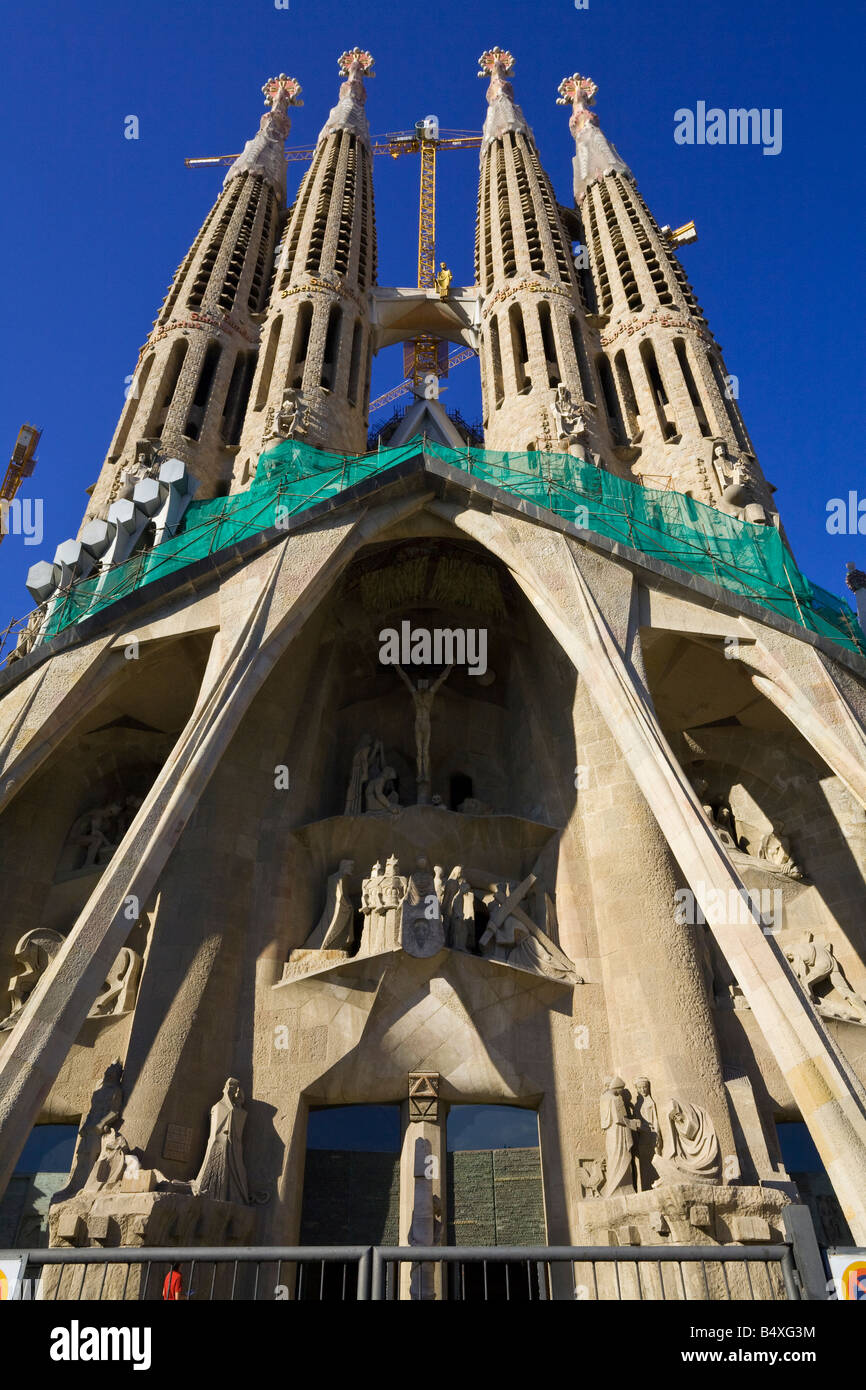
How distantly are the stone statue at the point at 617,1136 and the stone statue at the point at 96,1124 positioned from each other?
4.76m

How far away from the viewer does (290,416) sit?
54.3ft

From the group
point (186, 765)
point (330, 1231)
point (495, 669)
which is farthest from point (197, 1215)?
point (495, 669)

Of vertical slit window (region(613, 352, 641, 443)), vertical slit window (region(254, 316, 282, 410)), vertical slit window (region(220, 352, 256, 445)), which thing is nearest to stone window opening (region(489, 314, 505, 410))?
vertical slit window (region(613, 352, 641, 443))

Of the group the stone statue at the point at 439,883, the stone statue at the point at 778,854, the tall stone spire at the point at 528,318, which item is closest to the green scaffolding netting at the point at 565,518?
the stone statue at the point at 778,854

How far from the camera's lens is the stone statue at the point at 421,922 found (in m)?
10.8

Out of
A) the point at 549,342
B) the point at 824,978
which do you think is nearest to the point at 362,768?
the point at 824,978

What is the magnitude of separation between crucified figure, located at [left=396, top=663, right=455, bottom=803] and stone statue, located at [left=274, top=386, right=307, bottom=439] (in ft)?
16.6

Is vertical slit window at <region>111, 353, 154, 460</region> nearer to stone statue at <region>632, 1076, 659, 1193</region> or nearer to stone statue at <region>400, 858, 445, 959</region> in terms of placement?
stone statue at <region>400, 858, 445, 959</region>

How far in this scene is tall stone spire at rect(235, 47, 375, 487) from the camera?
1709 centimetres

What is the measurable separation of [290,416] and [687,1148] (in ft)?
42.1

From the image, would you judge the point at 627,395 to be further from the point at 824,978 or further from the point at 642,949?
the point at 824,978

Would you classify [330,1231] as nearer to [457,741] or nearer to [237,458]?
[457,741]

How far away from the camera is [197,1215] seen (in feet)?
28.1
